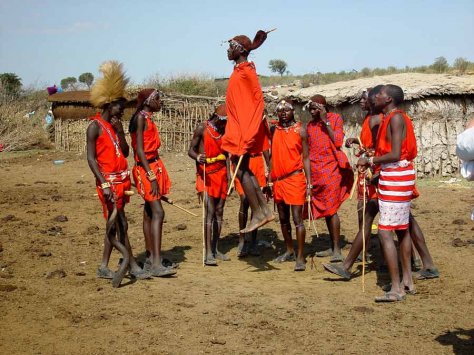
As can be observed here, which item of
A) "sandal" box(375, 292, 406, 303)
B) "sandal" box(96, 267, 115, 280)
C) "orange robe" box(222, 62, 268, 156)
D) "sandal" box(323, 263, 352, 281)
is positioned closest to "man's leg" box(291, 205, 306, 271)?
"sandal" box(323, 263, 352, 281)

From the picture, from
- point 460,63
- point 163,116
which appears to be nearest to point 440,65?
point 460,63

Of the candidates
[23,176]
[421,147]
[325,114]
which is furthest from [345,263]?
[23,176]

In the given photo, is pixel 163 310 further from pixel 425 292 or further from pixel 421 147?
pixel 421 147

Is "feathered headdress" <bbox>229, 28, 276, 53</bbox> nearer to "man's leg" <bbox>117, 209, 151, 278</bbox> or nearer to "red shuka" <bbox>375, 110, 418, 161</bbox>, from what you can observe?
"red shuka" <bbox>375, 110, 418, 161</bbox>

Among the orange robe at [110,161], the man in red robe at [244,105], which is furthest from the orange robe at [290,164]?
the orange robe at [110,161]

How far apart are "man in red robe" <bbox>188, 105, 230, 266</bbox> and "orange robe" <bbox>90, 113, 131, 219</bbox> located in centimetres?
123

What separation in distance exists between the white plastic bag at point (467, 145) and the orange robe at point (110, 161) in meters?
3.56

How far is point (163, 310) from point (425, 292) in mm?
2492

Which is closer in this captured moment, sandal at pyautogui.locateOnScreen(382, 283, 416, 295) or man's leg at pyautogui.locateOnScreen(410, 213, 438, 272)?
sandal at pyautogui.locateOnScreen(382, 283, 416, 295)

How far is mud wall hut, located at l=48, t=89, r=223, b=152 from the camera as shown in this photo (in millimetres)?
20375

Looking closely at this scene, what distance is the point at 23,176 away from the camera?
16.6 metres

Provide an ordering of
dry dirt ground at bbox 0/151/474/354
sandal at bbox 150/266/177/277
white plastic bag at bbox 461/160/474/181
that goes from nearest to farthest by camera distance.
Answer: white plastic bag at bbox 461/160/474/181, dry dirt ground at bbox 0/151/474/354, sandal at bbox 150/266/177/277

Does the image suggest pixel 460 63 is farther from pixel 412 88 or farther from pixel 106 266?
pixel 106 266

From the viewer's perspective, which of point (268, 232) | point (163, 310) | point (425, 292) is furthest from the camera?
point (268, 232)
